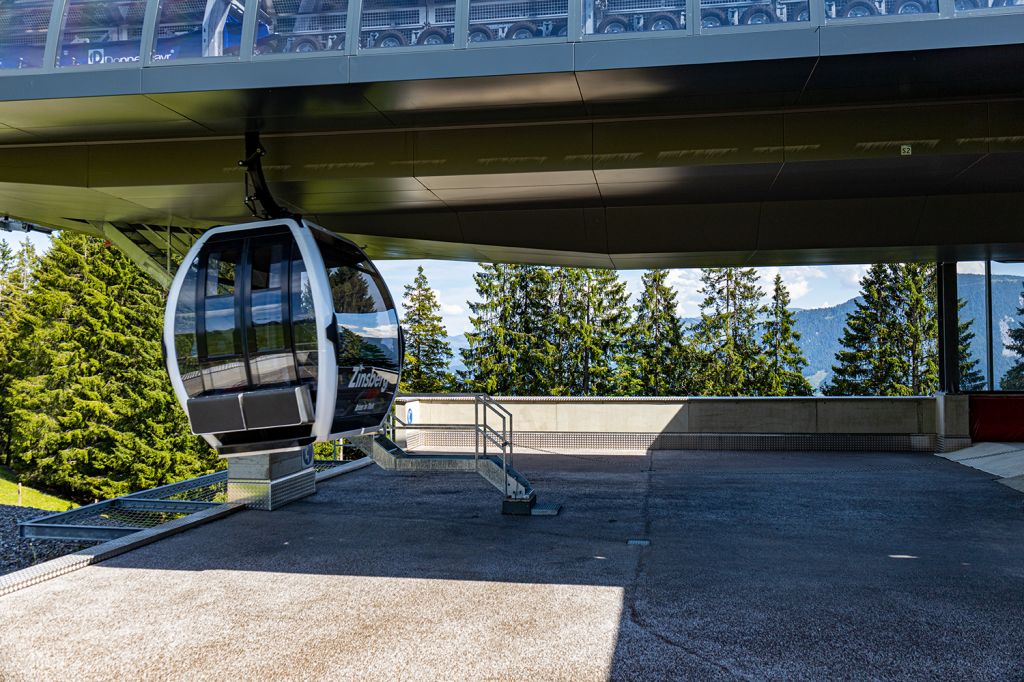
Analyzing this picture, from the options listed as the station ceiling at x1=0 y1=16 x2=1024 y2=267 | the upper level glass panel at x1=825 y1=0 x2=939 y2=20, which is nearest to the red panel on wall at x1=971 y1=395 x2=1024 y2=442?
the station ceiling at x1=0 y1=16 x2=1024 y2=267

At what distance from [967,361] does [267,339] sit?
15.6m

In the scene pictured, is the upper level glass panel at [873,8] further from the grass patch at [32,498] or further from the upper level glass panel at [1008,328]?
the grass patch at [32,498]

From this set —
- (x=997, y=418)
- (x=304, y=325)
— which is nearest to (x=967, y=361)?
(x=997, y=418)

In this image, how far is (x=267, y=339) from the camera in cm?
769

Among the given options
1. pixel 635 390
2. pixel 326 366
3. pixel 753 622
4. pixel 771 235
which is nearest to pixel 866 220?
pixel 771 235

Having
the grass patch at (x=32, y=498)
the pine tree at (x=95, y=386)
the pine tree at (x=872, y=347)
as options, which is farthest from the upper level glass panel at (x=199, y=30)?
the pine tree at (x=872, y=347)

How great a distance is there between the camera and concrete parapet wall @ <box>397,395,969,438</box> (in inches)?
682

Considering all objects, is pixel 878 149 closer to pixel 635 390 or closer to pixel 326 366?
pixel 326 366

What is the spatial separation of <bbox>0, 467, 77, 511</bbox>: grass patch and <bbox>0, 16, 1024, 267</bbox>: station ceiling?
3315 cm

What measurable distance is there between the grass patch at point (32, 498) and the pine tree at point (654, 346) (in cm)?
3351

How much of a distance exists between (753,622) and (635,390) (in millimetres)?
48100

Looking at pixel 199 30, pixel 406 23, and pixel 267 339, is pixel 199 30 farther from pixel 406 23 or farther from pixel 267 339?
pixel 267 339

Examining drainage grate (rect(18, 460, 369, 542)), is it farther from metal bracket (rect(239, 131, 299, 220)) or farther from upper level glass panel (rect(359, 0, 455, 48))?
upper level glass panel (rect(359, 0, 455, 48))

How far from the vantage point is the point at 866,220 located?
11.1 meters
